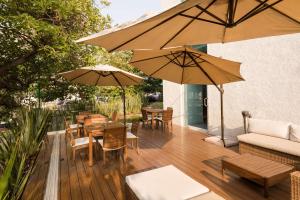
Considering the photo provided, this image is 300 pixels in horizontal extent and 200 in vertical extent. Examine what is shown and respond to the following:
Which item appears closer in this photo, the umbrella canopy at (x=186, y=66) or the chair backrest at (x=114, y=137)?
the umbrella canopy at (x=186, y=66)

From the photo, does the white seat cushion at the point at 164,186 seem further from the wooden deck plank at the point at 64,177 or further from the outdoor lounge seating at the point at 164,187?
the wooden deck plank at the point at 64,177

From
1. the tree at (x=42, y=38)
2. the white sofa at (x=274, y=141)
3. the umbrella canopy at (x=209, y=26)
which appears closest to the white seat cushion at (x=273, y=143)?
the white sofa at (x=274, y=141)

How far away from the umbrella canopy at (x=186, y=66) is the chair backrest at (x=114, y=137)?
1587 millimetres

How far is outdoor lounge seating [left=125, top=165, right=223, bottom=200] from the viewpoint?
2555mm

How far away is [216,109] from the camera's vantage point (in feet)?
25.6

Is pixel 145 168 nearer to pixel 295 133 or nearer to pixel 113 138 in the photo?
pixel 113 138

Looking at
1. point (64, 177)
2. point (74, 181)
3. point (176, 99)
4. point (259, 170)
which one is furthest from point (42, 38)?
point (259, 170)

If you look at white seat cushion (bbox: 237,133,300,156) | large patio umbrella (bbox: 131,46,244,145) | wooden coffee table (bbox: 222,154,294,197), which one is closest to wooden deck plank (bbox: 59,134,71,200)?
large patio umbrella (bbox: 131,46,244,145)

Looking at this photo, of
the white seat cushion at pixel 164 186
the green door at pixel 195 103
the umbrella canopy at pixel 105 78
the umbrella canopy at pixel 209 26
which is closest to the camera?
the umbrella canopy at pixel 209 26

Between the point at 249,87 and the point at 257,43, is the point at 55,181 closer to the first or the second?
the point at 249,87

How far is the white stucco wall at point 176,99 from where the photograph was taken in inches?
392

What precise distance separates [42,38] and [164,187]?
5912 mm

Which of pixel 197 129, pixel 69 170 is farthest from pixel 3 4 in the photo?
pixel 197 129

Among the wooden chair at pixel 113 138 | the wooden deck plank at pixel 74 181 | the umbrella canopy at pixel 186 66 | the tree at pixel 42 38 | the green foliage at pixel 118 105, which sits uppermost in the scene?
the tree at pixel 42 38
